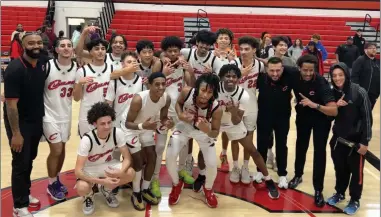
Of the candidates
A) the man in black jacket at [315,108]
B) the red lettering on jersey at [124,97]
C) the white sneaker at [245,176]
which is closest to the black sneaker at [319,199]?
the man in black jacket at [315,108]

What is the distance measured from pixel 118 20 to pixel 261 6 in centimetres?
554

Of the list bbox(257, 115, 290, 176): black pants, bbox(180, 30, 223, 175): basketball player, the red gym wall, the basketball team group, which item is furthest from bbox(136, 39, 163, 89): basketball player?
the red gym wall

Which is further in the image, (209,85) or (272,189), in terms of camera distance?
(272,189)

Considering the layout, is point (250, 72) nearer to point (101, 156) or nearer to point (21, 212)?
point (101, 156)

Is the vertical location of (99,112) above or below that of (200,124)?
above

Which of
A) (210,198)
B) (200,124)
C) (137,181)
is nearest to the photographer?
(200,124)

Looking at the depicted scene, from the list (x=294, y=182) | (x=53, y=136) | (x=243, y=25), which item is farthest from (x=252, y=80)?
(x=243, y=25)

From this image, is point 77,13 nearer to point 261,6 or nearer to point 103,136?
point 261,6

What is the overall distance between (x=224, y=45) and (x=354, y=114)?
4.91ft

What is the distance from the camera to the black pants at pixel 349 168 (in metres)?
4.07

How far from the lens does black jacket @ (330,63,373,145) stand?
13.0 feet

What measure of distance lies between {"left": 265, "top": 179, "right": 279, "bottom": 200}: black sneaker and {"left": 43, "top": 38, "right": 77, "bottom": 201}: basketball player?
7.33 ft

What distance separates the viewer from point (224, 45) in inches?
177

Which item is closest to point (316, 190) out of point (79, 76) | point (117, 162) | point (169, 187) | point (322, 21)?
point (169, 187)
